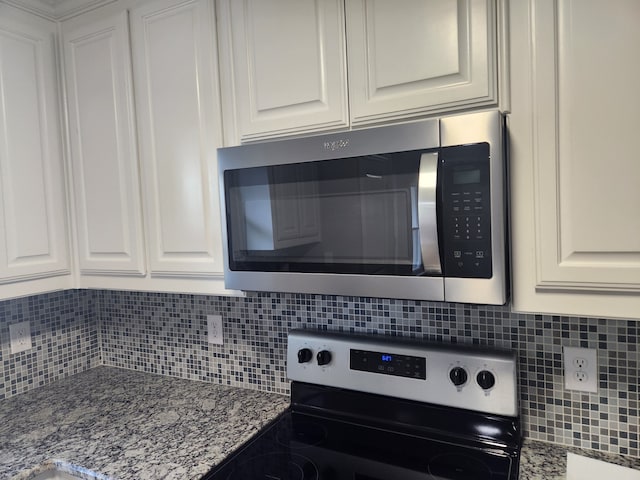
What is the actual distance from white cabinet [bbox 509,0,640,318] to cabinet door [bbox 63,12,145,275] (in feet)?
3.76

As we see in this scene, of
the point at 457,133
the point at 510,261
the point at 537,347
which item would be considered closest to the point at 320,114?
the point at 457,133

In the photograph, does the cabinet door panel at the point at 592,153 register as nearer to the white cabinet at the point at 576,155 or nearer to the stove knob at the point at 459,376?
the white cabinet at the point at 576,155

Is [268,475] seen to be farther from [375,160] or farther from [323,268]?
[375,160]

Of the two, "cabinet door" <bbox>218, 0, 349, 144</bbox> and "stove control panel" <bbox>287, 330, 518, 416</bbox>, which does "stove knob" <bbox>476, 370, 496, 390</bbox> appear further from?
"cabinet door" <bbox>218, 0, 349, 144</bbox>

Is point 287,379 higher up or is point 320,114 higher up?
point 320,114

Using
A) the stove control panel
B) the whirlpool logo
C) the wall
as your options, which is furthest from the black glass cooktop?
the wall

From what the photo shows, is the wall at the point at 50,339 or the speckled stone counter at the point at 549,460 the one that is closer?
the speckled stone counter at the point at 549,460

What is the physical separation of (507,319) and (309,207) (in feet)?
2.09

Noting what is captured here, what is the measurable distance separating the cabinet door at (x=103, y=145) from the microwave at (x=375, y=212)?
43 centimetres

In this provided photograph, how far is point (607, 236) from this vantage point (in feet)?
2.90

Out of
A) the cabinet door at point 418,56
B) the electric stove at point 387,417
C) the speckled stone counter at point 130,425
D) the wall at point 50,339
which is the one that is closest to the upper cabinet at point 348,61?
the cabinet door at point 418,56

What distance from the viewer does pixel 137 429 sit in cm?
137

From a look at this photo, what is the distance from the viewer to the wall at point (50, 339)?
5.58ft

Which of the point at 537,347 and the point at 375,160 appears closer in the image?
the point at 375,160
